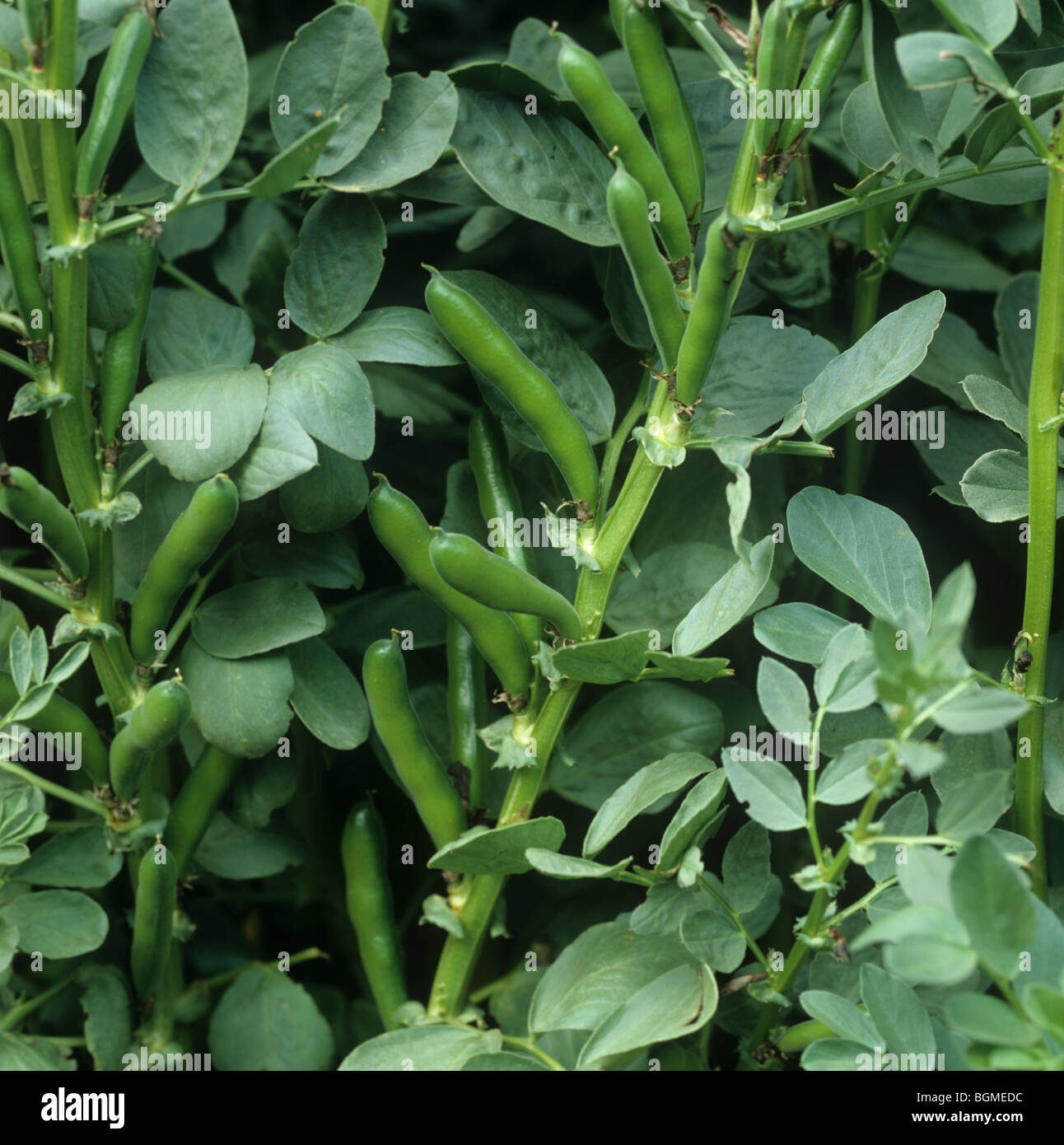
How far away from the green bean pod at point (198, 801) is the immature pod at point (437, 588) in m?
0.18

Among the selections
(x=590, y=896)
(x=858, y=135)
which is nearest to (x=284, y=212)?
(x=858, y=135)

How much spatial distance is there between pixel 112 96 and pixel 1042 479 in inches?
21.6

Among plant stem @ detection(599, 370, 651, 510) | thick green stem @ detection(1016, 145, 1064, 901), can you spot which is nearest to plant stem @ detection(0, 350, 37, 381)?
plant stem @ detection(599, 370, 651, 510)

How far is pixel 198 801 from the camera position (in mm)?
733

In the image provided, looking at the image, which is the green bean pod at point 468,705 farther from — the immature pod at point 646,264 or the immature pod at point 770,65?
the immature pod at point 770,65

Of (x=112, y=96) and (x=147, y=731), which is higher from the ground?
(x=112, y=96)

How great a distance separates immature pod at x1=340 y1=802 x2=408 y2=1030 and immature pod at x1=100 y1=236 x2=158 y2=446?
0.30 meters

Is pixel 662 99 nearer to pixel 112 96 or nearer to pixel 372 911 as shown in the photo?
pixel 112 96

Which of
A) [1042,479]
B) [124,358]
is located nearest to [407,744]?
[124,358]

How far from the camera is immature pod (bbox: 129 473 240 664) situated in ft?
2.04

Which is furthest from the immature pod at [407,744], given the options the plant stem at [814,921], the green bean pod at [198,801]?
the plant stem at [814,921]

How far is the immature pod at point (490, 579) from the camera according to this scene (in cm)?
60

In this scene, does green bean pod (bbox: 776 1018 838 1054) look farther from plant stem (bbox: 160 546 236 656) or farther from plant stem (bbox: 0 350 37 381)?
plant stem (bbox: 0 350 37 381)

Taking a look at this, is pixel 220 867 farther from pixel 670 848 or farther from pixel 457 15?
pixel 457 15
